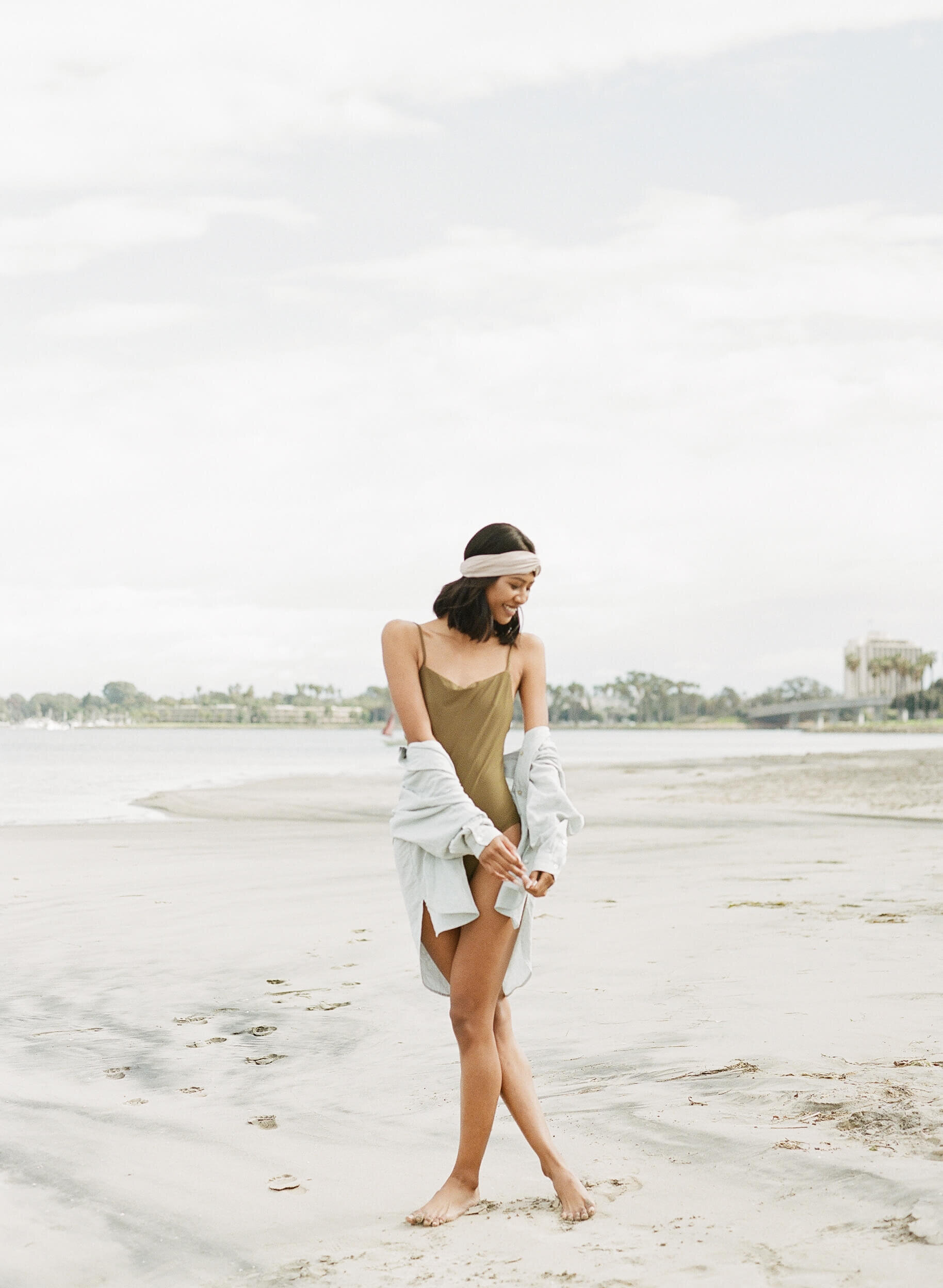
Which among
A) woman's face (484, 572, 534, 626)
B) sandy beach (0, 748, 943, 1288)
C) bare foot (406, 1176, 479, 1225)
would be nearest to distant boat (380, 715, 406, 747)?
sandy beach (0, 748, 943, 1288)

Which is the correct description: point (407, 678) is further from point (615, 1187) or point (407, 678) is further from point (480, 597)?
point (615, 1187)

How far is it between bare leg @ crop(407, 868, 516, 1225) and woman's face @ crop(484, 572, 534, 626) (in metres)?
0.77

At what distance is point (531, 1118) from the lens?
11.6 feet

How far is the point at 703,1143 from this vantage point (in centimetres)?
382

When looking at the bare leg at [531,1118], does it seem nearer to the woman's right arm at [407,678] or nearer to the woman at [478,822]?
the woman at [478,822]

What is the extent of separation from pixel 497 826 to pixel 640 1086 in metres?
1.52

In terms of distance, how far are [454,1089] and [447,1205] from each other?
127cm

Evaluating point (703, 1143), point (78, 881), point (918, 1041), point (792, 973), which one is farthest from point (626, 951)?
point (78, 881)

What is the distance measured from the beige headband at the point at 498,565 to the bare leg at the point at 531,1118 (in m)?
1.27

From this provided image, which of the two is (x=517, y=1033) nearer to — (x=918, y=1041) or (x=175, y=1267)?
(x=918, y=1041)

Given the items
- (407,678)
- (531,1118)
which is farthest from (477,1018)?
(407,678)

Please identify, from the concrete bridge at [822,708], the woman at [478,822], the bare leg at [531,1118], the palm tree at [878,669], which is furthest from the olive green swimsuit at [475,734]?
the palm tree at [878,669]

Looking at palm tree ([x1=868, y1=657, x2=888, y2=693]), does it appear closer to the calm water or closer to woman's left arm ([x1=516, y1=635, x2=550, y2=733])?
the calm water

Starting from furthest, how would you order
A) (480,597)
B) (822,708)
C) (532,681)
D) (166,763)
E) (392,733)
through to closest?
1. (822,708)
2. (392,733)
3. (166,763)
4. (532,681)
5. (480,597)
